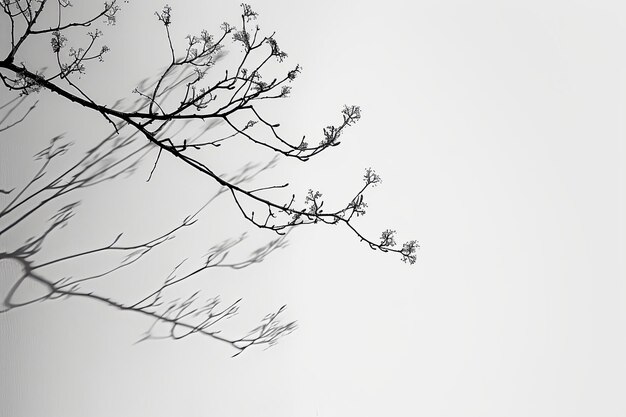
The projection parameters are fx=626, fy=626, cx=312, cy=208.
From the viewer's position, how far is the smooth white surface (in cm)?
126

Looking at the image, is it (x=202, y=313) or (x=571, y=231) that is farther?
(x=571, y=231)

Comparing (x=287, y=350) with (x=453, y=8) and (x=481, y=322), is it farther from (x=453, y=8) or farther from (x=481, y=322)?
(x=453, y=8)

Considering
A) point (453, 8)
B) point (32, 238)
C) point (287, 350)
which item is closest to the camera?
point (32, 238)

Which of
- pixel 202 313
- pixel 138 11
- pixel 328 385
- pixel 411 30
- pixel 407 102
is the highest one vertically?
pixel 138 11

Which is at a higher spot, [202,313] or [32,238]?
[32,238]

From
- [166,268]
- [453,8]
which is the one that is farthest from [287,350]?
[453,8]

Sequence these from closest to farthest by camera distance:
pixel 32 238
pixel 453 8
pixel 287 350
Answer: pixel 32 238 → pixel 287 350 → pixel 453 8

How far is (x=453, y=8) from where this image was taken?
4.63 feet

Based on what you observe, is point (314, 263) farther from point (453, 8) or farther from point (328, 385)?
point (453, 8)

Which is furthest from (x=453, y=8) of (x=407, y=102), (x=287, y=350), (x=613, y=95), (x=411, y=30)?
(x=287, y=350)

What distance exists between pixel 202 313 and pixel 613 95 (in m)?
1.08

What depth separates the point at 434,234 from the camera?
4.57ft

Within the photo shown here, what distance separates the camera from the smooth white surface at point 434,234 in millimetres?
1260

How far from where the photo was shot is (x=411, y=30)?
1.39m
